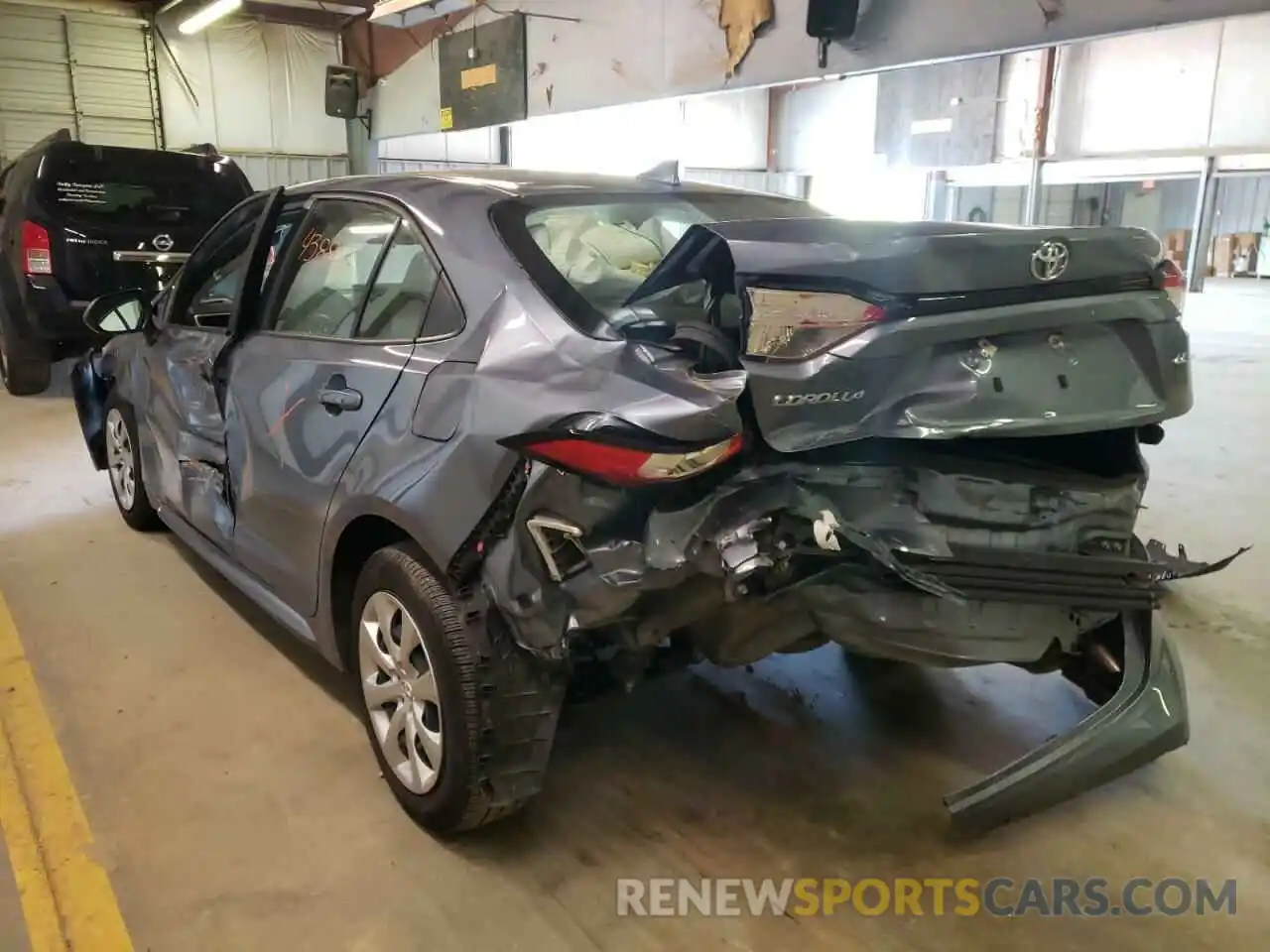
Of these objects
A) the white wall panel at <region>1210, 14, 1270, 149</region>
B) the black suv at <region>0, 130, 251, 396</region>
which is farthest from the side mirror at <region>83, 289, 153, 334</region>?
the white wall panel at <region>1210, 14, 1270, 149</region>

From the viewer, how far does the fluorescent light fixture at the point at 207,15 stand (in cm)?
1026

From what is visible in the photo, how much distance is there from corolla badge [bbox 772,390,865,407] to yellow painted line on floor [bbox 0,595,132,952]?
5.75 feet

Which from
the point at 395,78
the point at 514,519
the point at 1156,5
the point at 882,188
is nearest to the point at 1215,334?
the point at 882,188

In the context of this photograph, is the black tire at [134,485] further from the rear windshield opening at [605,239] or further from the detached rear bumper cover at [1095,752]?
the detached rear bumper cover at [1095,752]

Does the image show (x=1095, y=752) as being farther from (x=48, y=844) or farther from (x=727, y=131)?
(x=727, y=131)

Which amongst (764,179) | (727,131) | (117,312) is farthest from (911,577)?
(764,179)

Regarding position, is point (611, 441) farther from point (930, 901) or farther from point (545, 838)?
point (930, 901)

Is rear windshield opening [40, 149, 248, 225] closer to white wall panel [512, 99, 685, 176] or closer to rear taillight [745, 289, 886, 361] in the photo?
white wall panel [512, 99, 685, 176]

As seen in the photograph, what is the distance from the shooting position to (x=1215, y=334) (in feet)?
37.4

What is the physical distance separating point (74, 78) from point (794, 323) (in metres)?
13.0

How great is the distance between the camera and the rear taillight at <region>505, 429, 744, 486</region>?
1.77 meters

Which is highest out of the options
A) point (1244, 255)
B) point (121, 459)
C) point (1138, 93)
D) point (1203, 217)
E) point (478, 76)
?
point (1138, 93)

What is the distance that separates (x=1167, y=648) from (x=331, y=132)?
13134 mm

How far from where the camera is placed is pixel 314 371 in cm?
258
